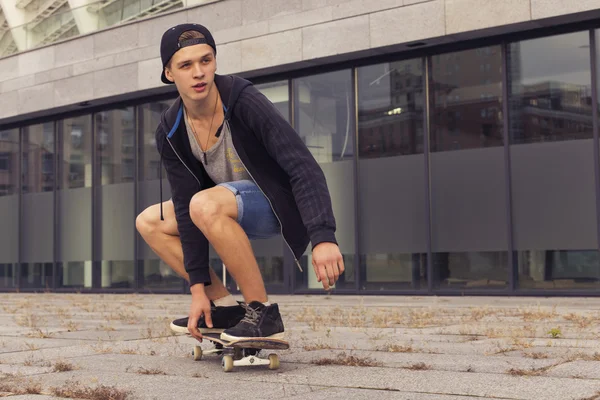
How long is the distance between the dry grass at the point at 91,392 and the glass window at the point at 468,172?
8568 millimetres

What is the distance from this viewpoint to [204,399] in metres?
2.94

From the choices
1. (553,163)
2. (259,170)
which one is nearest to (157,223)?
(259,170)

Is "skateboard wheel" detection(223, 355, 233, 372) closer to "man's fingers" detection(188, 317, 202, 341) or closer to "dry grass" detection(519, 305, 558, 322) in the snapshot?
"man's fingers" detection(188, 317, 202, 341)

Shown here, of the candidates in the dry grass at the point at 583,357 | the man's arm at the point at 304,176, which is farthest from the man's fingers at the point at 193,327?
the dry grass at the point at 583,357

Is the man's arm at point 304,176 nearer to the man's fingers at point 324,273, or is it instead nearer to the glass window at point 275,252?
the man's fingers at point 324,273

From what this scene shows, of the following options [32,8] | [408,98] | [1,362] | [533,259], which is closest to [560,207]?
[533,259]

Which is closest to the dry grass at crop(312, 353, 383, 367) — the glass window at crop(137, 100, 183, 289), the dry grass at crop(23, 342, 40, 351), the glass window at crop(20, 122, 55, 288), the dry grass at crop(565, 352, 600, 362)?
the dry grass at crop(565, 352, 600, 362)

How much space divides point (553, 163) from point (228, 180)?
7.44 m

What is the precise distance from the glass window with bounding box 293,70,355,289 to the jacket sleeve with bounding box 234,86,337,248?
337 inches

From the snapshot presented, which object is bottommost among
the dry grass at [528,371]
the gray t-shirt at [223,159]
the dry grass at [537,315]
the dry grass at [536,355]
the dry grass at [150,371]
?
the dry grass at [537,315]

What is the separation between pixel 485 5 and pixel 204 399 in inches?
351

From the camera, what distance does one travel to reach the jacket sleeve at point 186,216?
4129 mm

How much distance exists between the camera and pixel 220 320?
4164 mm

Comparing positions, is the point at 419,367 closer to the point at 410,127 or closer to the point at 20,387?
the point at 20,387
